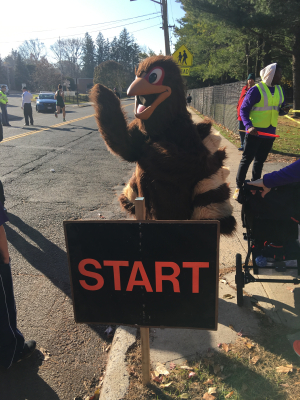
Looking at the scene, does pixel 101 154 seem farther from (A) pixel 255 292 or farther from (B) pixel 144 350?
(B) pixel 144 350

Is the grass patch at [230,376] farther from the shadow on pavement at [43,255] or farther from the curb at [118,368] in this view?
the shadow on pavement at [43,255]

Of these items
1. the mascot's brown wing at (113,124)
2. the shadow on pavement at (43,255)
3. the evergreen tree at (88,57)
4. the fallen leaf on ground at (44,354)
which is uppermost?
the evergreen tree at (88,57)

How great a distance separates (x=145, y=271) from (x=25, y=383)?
1.32 meters

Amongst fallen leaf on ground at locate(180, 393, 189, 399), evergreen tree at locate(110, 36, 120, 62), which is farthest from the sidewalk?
evergreen tree at locate(110, 36, 120, 62)

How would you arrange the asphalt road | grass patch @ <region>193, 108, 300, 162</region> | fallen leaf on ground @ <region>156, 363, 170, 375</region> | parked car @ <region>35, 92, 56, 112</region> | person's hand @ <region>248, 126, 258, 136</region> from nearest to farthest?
fallen leaf on ground @ <region>156, 363, 170, 375</region>, the asphalt road, person's hand @ <region>248, 126, 258, 136</region>, grass patch @ <region>193, 108, 300, 162</region>, parked car @ <region>35, 92, 56, 112</region>

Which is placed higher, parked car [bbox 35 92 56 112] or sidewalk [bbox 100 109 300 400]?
parked car [bbox 35 92 56 112]

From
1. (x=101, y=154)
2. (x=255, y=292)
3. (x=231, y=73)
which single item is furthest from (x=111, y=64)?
(x=255, y=292)

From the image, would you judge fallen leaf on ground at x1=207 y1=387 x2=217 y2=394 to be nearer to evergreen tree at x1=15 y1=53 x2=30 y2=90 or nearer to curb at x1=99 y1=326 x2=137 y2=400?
curb at x1=99 y1=326 x2=137 y2=400

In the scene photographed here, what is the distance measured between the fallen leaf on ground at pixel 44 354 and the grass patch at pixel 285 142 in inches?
292

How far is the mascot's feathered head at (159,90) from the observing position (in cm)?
277

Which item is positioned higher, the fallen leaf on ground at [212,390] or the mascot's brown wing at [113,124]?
the mascot's brown wing at [113,124]

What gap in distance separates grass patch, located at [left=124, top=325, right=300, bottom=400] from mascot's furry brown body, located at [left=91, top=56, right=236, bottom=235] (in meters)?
0.96

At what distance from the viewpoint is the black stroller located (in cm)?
253

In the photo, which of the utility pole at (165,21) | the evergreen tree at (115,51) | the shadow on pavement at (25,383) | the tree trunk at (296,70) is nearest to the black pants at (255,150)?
the shadow on pavement at (25,383)
